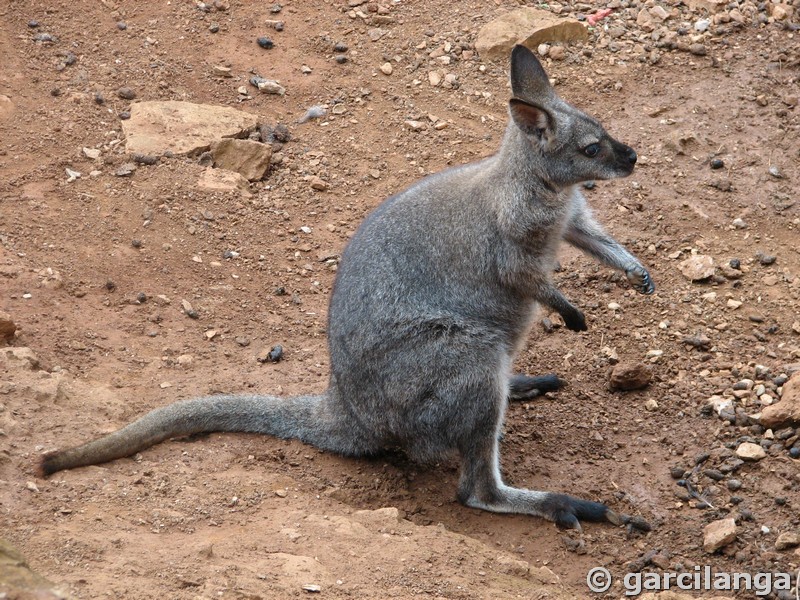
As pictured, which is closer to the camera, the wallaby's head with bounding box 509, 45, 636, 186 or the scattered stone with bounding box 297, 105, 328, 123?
the wallaby's head with bounding box 509, 45, 636, 186

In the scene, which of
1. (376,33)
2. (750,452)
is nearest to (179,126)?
(376,33)

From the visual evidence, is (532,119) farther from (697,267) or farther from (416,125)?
(416,125)

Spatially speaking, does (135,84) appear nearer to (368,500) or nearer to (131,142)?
(131,142)

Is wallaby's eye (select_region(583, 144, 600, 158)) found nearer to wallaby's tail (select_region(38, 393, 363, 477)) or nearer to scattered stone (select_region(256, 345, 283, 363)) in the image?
wallaby's tail (select_region(38, 393, 363, 477))

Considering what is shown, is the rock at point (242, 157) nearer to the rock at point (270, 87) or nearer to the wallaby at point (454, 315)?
the rock at point (270, 87)

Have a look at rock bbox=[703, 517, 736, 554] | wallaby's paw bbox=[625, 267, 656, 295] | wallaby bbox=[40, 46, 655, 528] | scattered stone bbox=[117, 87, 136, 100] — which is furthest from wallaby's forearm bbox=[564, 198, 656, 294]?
scattered stone bbox=[117, 87, 136, 100]

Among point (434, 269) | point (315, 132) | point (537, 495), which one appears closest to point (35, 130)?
point (315, 132)

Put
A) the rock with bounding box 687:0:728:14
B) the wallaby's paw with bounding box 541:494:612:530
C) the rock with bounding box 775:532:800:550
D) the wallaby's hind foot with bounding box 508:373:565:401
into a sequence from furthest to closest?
the rock with bounding box 687:0:728:14 → the wallaby's hind foot with bounding box 508:373:565:401 → the wallaby's paw with bounding box 541:494:612:530 → the rock with bounding box 775:532:800:550

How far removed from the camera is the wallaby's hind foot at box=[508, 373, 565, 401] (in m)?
6.72

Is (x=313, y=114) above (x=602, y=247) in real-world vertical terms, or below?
below

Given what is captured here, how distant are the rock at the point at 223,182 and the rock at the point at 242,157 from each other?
2.7 inches

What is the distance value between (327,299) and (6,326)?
2.23 m

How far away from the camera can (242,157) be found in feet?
27.7

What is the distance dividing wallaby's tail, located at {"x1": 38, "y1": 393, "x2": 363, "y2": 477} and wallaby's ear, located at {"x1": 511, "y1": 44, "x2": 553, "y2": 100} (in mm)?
2094
